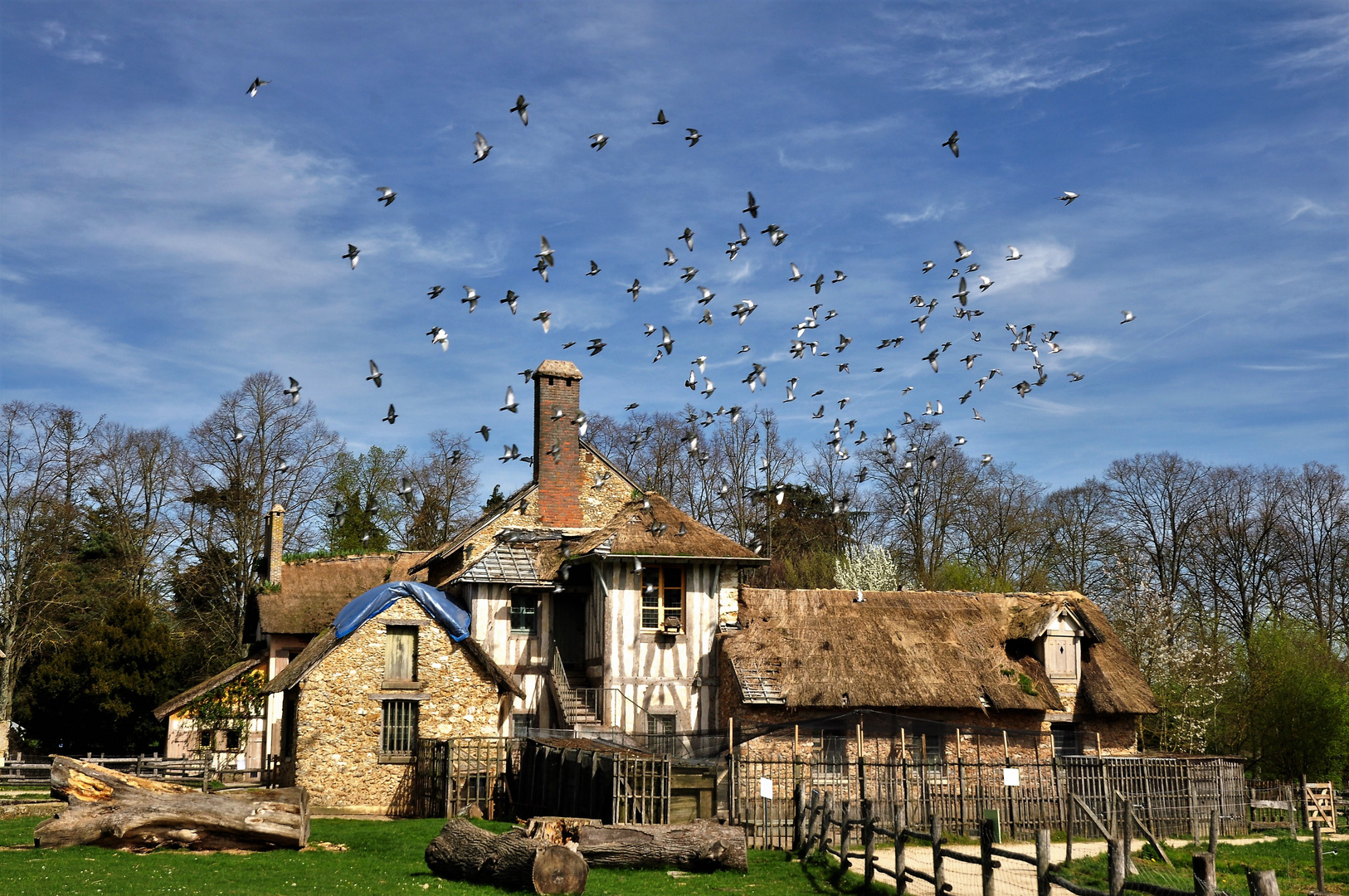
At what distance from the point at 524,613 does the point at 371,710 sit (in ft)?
18.1

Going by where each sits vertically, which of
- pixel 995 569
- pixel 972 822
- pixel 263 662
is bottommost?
pixel 972 822

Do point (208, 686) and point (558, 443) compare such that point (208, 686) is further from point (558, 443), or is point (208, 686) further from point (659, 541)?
point (659, 541)

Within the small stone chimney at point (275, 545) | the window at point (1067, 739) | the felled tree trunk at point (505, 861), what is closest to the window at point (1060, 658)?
the window at point (1067, 739)

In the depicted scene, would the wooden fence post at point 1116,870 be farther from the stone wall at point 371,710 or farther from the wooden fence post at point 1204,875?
the stone wall at point 371,710

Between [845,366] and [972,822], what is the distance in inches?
385

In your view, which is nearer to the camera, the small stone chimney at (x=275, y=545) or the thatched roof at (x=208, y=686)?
the thatched roof at (x=208, y=686)

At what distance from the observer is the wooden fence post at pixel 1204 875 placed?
9.59 meters

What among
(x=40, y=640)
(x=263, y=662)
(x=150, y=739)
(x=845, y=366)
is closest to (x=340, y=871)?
(x=845, y=366)

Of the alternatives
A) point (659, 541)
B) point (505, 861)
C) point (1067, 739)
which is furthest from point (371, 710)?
point (1067, 739)

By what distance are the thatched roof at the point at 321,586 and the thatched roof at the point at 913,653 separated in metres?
12.0

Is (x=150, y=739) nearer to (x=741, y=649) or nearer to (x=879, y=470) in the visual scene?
(x=741, y=649)

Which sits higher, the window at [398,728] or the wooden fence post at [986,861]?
the window at [398,728]

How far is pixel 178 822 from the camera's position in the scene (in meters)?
18.1

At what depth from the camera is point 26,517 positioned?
41156mm
